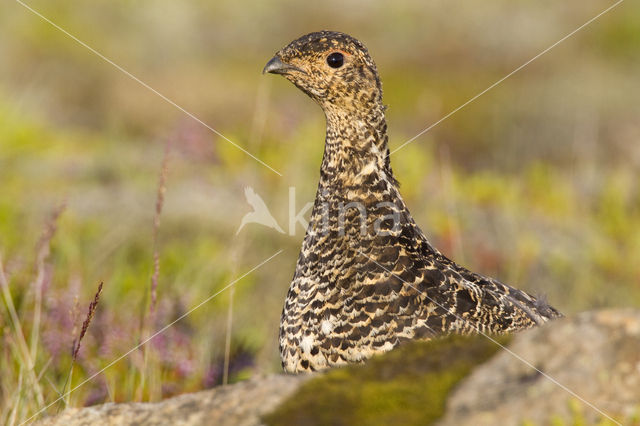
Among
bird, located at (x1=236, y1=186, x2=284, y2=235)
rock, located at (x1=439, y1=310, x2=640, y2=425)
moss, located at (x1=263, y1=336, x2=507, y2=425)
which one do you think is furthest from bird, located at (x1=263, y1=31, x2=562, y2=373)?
bird, located at (x1=236, y1=186, x2=284, y2=235)

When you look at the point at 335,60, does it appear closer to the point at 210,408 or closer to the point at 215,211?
the point at 210,408

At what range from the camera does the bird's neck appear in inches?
176

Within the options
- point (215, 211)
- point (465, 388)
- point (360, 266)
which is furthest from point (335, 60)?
point (215, 211)

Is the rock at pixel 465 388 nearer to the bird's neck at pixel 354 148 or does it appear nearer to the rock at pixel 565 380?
the rock at pixel 565 380

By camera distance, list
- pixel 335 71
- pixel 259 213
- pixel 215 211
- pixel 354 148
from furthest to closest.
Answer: pixel 215 211, pixel 259 213, pixel 335 71, pixel 354 148

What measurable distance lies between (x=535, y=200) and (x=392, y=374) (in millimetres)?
7895

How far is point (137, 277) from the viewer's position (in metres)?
6.47

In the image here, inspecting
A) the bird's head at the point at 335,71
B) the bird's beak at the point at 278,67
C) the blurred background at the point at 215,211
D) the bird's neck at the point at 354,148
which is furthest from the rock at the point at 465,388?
the bird's beak at the point at 278,67

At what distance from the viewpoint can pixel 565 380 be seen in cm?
238

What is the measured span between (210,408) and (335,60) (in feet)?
8.15

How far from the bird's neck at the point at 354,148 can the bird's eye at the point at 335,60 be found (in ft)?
0.79

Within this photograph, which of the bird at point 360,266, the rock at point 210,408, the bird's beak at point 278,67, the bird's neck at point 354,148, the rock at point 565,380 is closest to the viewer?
the rock at point 565,380

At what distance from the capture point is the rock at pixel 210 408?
8.86 feet

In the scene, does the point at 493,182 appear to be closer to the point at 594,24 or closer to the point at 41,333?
the point at 41,333
